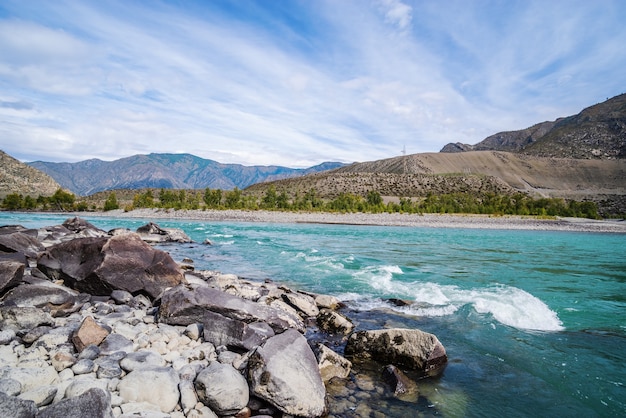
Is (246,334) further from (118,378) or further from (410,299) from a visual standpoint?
(410,299)

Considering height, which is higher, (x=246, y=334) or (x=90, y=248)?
(x=90, y=248)

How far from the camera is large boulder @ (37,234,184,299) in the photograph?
1003cm

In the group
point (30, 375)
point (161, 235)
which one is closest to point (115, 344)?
point (30, 375)

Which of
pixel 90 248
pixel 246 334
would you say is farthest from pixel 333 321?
pixel 90 248

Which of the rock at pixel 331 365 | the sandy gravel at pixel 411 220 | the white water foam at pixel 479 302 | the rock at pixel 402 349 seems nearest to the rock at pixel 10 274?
the rock at pixel 331 365

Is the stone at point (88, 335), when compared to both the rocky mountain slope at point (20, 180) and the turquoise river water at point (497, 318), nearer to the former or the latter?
the turquoise river water at point (497, 318)

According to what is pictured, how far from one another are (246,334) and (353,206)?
94165mm

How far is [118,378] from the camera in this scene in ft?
18.8

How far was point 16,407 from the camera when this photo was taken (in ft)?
13.8

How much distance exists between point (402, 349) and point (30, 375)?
6792 millimetres

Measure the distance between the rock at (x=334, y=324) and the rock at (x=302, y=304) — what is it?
0.68m

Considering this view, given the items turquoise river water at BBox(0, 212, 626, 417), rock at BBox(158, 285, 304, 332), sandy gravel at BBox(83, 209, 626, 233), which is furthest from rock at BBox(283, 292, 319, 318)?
sandy gravel at BBox(83, 209, 626, 233)

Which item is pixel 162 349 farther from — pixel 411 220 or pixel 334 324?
pixel 411 220

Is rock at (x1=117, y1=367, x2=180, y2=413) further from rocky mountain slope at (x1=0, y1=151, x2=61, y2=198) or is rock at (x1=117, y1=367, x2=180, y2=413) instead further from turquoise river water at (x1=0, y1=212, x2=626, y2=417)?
rocky mountain slope at (x1=0, y1=151, x2=61, y2=198)
